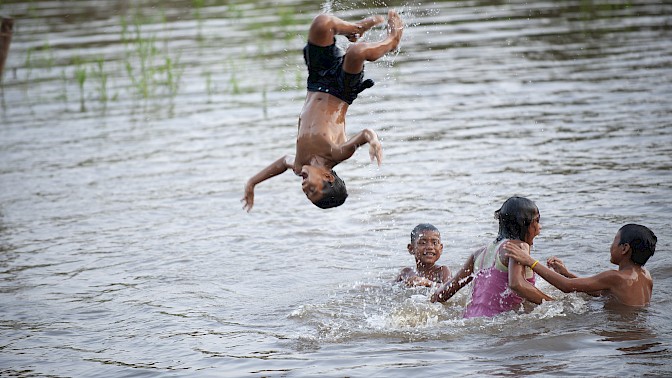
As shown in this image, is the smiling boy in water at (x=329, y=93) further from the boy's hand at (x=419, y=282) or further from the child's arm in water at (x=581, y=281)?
the child's arm in water at (x=581, y=281)

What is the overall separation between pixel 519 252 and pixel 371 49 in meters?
1.80

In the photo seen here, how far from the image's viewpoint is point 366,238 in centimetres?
993

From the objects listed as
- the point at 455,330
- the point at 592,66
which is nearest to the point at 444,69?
the point at 592,66

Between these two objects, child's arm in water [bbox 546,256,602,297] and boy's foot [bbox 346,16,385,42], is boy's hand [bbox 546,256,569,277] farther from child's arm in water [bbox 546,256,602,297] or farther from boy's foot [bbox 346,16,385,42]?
boy's foot [bbox 346,16,385,42]

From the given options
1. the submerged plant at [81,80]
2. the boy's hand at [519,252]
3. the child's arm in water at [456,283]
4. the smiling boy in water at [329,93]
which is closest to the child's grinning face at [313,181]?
the smiling boy in water at [329,93]

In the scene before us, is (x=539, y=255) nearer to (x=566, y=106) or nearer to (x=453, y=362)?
(x=453, y=362)

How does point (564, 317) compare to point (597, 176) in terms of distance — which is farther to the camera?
point (597, 176)

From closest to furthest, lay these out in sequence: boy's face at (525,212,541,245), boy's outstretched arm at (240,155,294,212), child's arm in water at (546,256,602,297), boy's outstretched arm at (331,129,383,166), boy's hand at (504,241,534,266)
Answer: boy's outstretched arm at (331,129,383,166)
boy's hand at (504,241,534,266)
boy's face at (525,212,541,245)
child's arm in water at (546,256,602,297)
boy's outstretched arm at (240,155,294,212)

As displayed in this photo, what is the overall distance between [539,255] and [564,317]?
1.61 metres

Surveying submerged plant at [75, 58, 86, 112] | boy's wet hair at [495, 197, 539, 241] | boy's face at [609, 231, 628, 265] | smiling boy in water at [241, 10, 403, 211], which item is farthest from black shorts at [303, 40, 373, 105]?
submerged plant at [75, 58, 86, 112]

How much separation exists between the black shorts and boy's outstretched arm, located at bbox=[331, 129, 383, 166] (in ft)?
1.54

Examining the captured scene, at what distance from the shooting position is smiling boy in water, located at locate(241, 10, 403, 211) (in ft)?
23.5

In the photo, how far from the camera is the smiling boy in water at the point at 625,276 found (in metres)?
7.17

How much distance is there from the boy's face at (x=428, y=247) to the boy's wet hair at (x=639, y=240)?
71.3 inches
